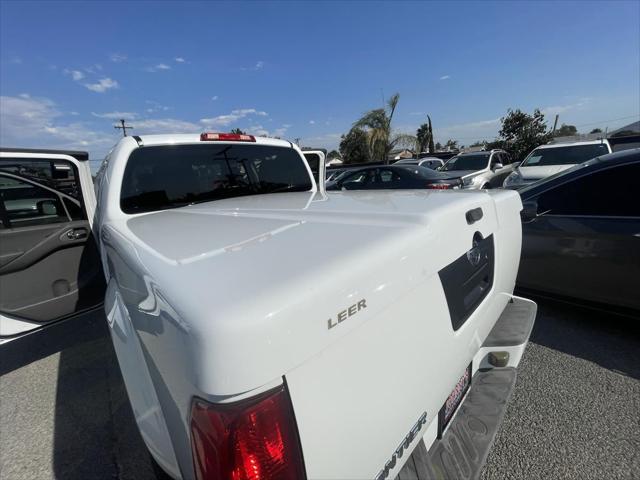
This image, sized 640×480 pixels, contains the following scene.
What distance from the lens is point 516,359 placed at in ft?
5.92

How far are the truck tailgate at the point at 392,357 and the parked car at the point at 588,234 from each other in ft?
7.08

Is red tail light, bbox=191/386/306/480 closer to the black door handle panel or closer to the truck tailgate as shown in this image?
the truck tailgate

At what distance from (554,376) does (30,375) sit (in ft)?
14.8

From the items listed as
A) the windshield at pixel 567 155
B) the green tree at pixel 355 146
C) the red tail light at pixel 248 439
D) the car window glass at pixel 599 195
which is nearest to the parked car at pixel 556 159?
the windshield at pixel 567 155

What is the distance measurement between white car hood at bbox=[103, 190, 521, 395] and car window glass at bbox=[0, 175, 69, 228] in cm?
203

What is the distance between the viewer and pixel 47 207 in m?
3.30

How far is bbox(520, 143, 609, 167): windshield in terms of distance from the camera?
937 centimetres

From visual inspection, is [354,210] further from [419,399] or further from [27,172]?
[27,172]

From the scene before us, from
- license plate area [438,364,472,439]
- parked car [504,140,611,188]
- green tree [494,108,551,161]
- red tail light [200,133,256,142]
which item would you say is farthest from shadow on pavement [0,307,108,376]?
green tree [494,108,551,161]

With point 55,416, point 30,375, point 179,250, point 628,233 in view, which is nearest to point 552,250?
point 628,233

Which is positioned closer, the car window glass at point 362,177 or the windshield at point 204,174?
the windshield at point 204,174

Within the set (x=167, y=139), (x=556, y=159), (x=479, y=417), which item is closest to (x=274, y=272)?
(x=479, y=417)

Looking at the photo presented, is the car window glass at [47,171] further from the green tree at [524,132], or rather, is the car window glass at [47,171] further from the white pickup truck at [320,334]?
the green tree at [524,132]

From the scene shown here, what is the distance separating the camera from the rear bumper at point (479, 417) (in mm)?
1246
